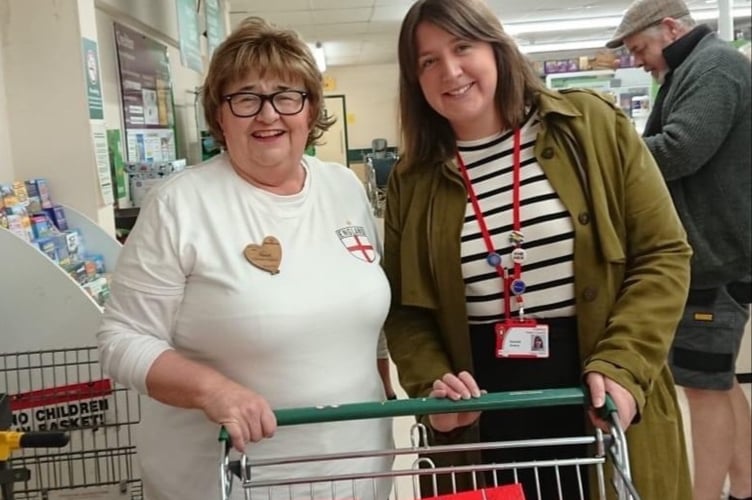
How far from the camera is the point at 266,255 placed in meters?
1.40

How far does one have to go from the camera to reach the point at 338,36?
11.9 m

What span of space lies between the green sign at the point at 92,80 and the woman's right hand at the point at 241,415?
6.63 ft

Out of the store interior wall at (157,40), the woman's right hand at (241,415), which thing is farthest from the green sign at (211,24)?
the woman's right hand at (241,415)

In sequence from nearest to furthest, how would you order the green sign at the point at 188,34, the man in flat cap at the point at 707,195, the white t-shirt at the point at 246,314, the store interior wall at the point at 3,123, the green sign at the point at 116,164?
the white t-shirt at the point at 246,314, the man in flat cap at the point at 707,195, the store interior wall at the point at 3,123, the green sign at the point at 116,164, the green sign at the point at 188,34

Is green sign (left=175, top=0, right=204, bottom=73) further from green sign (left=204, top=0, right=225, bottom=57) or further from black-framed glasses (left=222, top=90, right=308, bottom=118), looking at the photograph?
black-framed glasses (left=222, top=90, right=308, bottom=118)

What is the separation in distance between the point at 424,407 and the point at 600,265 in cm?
49

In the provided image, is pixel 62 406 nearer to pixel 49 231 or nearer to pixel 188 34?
pixel 49 231

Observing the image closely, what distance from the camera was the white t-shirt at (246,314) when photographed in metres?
1.36

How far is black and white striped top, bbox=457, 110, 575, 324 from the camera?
1.50 meters

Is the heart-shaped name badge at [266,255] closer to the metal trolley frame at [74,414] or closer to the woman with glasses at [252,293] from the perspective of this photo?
the woman with glasses at [252,293]

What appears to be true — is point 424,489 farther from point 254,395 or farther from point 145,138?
point 145,138

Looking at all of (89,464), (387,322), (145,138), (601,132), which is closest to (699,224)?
(601,132)

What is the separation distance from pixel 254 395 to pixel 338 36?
443 inches

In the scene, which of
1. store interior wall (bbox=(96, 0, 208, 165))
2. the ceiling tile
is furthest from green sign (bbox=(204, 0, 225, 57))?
the ceiling tile
